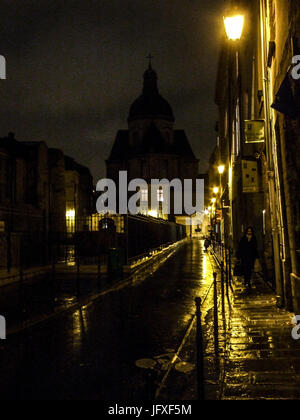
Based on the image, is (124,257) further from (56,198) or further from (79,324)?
(56,198)

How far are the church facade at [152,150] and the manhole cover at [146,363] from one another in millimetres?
61605

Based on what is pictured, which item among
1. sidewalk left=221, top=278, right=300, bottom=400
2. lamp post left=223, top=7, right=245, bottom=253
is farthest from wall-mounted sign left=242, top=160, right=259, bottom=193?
sidewalk left=221, top=278, right=300, bottom=400

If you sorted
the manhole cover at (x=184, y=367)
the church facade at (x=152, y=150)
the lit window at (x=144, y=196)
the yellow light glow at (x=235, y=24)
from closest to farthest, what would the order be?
the manhole cover at (x=184, y=367)
the yellow light glow at (x=235, y=24)
the lit window at (x=144, y=196)
the church facade at (x=152, y=150)

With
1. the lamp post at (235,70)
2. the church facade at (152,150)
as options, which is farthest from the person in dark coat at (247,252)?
the church facade at (152,150)

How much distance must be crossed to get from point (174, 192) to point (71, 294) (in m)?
59.6

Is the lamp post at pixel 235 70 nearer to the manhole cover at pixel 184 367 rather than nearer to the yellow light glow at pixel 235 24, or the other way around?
the yellow light glow at pixel 235 24

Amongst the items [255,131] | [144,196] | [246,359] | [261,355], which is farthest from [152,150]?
[246,359]

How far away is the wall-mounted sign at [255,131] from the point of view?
488 inches

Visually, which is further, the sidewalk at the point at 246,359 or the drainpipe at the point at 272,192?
the drainpipe at the point at 272,192

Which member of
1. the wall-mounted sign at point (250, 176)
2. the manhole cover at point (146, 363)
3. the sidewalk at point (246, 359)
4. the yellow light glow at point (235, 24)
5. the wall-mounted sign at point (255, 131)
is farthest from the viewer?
the wall-mounted sign at point (250, 176)

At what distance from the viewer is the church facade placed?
7044cm

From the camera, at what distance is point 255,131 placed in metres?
12.4

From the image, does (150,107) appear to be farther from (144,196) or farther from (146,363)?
(146,363)

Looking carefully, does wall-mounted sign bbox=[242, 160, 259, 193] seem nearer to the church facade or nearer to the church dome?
the church facade
